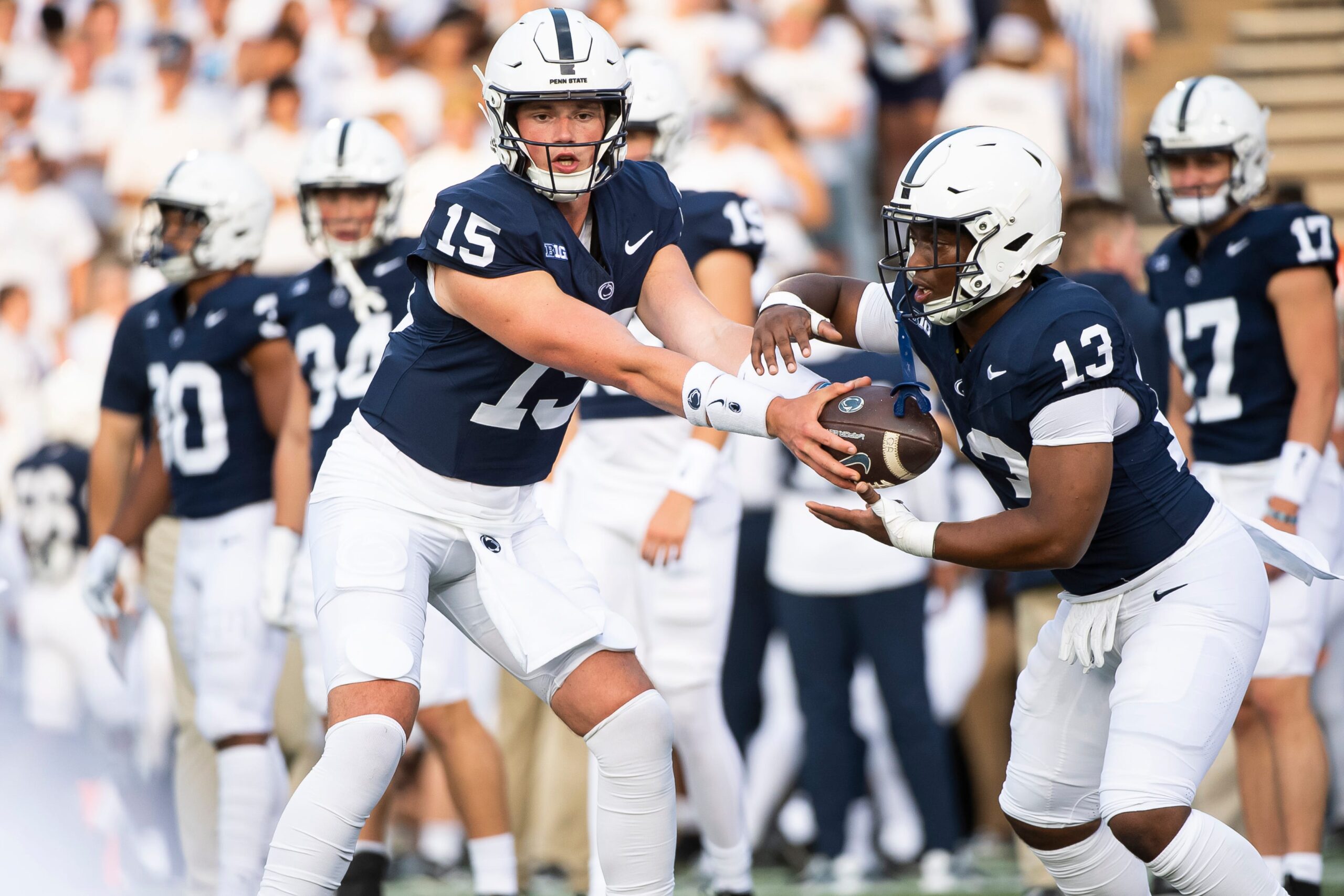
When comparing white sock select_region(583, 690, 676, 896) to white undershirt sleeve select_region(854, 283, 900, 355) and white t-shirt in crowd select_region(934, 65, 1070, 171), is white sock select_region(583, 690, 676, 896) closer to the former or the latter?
white undershirt sleeve select_region(854, 283, 900, 355)

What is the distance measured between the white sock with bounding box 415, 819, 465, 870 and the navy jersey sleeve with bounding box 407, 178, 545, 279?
3.01 meters

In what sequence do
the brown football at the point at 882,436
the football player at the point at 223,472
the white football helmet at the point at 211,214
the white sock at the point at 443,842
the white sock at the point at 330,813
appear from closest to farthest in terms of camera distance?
the brown football at the point at 882,436
the white sock at the point at 330,813
the football player at the point at 223,472
the white football helmet at the point at 211,214
the white sock at the point at 443,842

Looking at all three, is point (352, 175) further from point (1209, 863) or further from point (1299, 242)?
point (1209, 863)

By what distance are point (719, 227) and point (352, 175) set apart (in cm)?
104

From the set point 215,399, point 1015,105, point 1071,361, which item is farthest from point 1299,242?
point 1015,105

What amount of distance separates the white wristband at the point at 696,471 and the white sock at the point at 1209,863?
1.61 metres

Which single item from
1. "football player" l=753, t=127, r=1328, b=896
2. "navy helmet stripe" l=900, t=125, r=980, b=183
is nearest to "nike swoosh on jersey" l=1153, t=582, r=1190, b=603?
"football player" l=753, t=127, r=1328, b=896

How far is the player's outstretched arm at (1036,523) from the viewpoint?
9.23 ft

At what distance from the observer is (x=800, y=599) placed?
5059 mm

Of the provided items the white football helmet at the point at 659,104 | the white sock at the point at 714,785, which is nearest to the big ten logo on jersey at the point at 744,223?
the white football helmet at the point at 659,104

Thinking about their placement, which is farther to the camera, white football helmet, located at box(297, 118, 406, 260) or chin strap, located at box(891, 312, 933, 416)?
white football helmet, located at box(297, 118, 406, 260)

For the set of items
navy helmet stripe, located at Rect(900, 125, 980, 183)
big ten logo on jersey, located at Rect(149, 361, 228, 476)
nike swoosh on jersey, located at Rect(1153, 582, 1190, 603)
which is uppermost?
navy helmet stripe, located at Rect(900, 125, 980, 183)

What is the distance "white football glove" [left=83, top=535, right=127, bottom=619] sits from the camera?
4594mm

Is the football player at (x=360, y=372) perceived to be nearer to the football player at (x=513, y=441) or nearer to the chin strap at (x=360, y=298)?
the chin strap at (x=360, y=298)
